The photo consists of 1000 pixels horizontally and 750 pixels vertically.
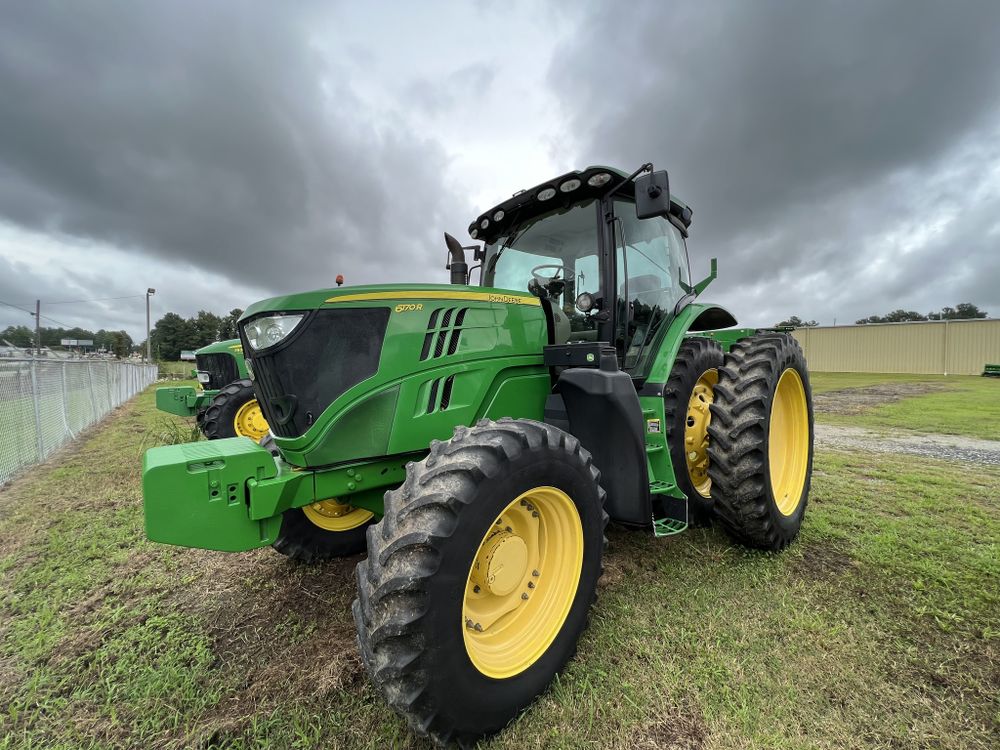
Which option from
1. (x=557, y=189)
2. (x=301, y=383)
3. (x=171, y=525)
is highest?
(x=557, y=189)

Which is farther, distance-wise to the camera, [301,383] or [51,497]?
[51,497]

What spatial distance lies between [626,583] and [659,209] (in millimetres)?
2178

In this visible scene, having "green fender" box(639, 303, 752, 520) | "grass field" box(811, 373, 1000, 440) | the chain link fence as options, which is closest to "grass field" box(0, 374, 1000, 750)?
"green fender" box(639, 303, 752, 520)

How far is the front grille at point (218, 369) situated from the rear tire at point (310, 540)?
5424 mm

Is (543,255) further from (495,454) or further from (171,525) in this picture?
(171,525)

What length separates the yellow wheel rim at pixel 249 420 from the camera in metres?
6.05

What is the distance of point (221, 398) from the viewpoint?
6.03m

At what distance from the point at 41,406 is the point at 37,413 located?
390 millimetres

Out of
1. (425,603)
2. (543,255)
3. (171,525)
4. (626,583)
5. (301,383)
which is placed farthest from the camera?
(543,255)

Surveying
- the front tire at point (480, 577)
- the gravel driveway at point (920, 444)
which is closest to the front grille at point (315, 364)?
the front tire at point (480, 577)

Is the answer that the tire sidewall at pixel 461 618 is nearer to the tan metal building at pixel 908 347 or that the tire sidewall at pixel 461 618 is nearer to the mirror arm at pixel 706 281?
the mirror arm at pixel 706 281

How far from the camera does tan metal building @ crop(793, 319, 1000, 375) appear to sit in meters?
29.7

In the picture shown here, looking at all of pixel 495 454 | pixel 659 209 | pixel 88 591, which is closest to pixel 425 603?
pixel 495 454

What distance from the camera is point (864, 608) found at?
A: 2.56 meters
